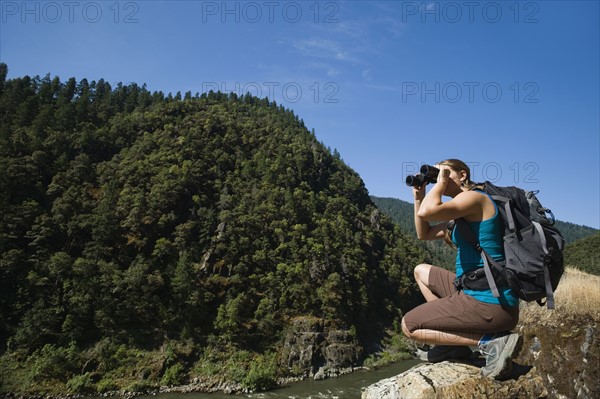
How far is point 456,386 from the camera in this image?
3322 millimetres

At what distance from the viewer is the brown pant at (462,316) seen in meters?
2.93

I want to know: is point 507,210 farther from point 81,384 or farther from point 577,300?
point 81,384

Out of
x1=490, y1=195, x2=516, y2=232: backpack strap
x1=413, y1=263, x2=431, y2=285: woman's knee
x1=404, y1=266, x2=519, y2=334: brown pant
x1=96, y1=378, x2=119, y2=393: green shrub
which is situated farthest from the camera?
x1=96, y1=378, x2=119, y2=393: green shrub

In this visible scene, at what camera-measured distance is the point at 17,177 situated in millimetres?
50281

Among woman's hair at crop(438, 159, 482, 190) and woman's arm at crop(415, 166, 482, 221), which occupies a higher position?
woman's hair at crop(438, 159, 482, 190)

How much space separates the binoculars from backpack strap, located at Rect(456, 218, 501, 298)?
0.46 metres

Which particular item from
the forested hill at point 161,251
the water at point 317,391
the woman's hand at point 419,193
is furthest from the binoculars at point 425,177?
the forested hill at point 161,251

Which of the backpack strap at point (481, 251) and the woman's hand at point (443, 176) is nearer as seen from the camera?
the backpack strap at point (481, 251)

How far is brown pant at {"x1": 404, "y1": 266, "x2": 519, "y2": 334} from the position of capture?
2934 mm

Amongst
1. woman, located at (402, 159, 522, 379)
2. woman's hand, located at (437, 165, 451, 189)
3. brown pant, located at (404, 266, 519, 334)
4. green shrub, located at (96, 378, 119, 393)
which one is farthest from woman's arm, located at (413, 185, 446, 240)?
green shrub, located at (96, 378, 119, 393)

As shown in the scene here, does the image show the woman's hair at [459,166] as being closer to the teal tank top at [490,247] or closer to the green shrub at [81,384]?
the teal tank top at [490,247]

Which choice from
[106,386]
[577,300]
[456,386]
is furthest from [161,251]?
[456,386]

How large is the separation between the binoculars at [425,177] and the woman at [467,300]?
67 millimetres

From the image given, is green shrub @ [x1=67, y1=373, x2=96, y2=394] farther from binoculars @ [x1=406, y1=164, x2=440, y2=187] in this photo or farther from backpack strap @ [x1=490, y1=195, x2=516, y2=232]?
backpack strap @ [x1=490, y1=195, x2=516, y2=232]
